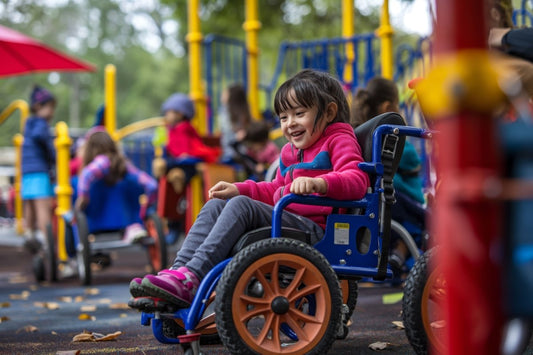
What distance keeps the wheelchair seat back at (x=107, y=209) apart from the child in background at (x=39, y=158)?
6.29ft

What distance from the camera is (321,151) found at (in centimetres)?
312

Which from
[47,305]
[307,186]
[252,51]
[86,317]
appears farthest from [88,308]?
[252,51]

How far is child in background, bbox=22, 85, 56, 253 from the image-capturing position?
845 centimetres

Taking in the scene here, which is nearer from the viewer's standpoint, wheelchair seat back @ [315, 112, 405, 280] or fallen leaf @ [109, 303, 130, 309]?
wheelchair seat back @ [315, 112, 405, 280]

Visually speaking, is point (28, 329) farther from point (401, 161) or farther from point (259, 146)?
point (259, 146)

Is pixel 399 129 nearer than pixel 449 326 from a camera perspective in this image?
No

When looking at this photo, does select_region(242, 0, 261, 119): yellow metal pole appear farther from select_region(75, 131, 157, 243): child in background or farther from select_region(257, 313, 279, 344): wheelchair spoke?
select_region(257, 313, 279, 344): wheelchair spoke

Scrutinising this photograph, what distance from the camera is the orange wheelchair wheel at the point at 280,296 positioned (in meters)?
2.57

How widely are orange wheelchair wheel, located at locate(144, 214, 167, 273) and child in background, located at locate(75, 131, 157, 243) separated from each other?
0.10 meters

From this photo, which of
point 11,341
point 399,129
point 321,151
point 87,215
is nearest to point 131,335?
point 11,341

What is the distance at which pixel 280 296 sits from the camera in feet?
8.79

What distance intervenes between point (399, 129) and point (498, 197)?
1.79 m

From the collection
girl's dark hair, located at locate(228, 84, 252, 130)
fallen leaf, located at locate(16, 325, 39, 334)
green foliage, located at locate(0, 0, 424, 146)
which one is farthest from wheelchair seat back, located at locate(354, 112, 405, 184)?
green foliage, located at locate(0, 0, 424, 146)

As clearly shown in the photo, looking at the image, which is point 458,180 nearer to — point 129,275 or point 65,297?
point 65,297
